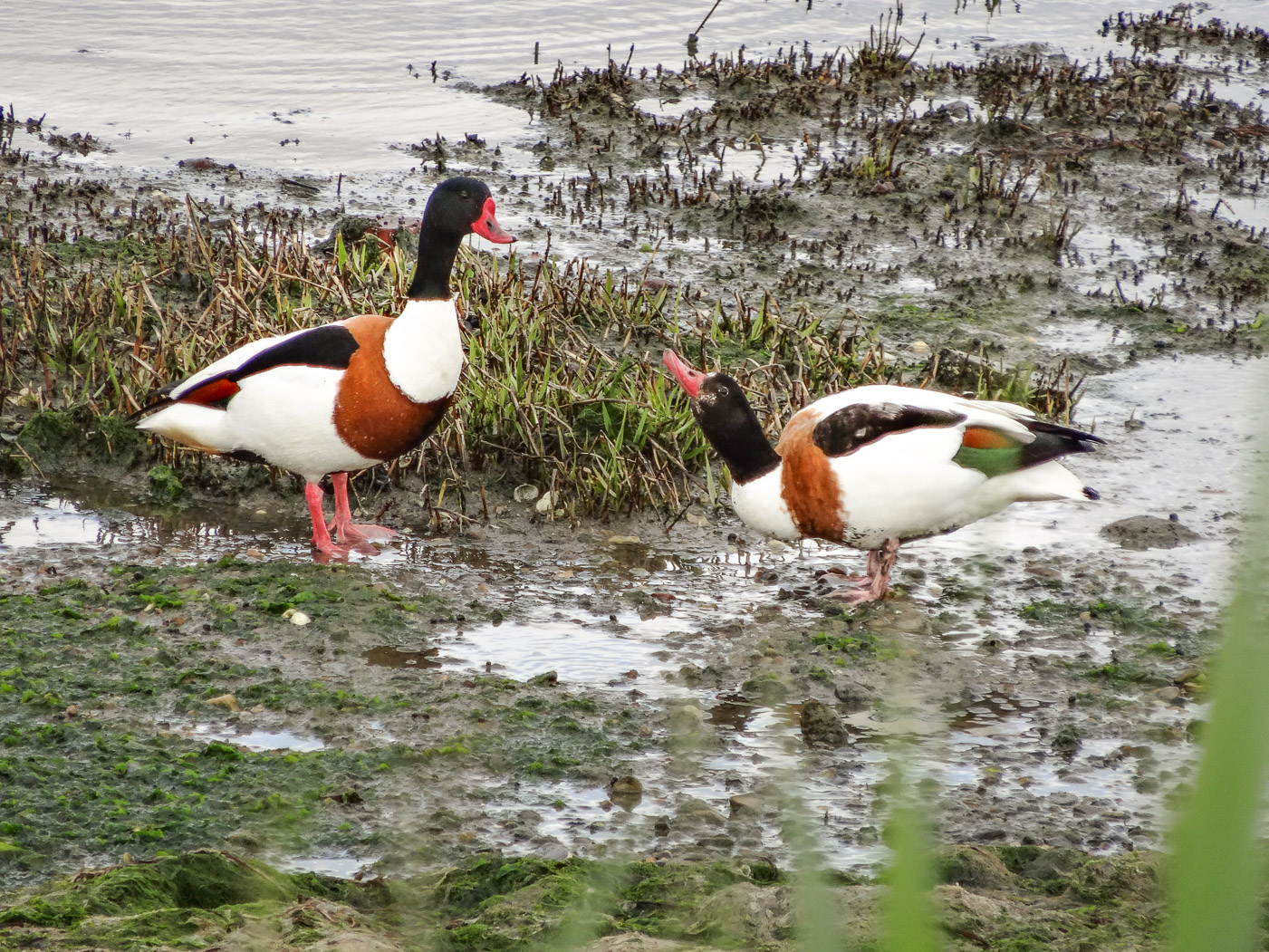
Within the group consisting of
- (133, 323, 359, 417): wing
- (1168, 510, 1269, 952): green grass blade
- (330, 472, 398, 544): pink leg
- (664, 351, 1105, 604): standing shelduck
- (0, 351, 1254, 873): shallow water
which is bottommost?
(0, 351, 1254, 873): shallow water

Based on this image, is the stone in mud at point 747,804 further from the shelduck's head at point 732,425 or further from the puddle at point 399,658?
the shelduck's head at point 732,425

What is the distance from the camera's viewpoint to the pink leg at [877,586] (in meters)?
5.25

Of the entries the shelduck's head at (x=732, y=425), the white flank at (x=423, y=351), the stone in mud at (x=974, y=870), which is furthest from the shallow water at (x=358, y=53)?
the stone in mud at (x=974, y=870)

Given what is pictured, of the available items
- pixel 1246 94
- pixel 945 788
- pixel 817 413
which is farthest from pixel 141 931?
pixel 1246 94

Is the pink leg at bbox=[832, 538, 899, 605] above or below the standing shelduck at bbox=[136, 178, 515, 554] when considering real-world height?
below

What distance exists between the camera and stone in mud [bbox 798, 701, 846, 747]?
4.11 metres

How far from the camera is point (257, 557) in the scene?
5.34 metres

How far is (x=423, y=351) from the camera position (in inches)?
203

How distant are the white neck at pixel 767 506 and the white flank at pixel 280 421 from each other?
1489mm

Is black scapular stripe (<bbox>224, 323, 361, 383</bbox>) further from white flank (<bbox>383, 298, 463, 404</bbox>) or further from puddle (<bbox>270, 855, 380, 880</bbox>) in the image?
puddle (<bbox>270, 855, 380, 880</bbox>)

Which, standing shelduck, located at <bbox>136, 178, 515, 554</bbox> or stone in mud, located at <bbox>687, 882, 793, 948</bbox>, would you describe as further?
standing shelduck, located at <bbox>136, 178, 515, 554</bbox>

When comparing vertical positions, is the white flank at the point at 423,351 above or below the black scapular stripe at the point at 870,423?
above

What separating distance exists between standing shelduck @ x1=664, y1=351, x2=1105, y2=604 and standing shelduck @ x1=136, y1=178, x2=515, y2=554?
1352mm

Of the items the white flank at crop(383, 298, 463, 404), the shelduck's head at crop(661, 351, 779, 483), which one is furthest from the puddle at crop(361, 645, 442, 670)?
the shelduck's head at crop(661, 351, 779, 483)
